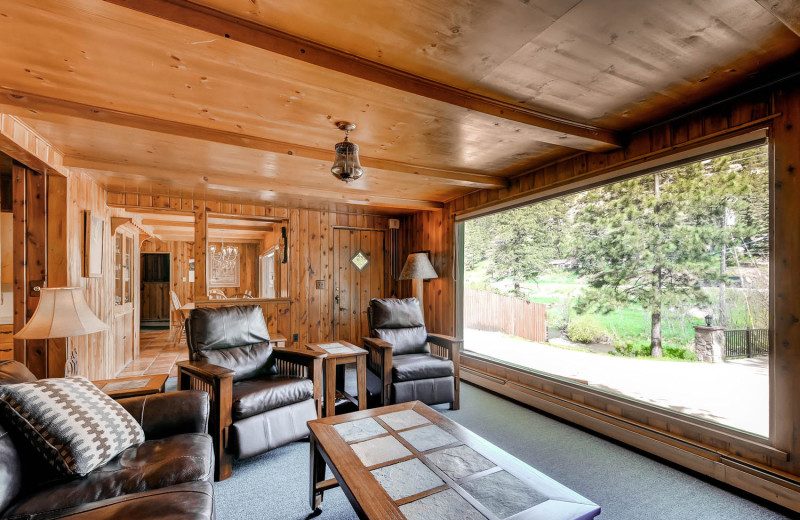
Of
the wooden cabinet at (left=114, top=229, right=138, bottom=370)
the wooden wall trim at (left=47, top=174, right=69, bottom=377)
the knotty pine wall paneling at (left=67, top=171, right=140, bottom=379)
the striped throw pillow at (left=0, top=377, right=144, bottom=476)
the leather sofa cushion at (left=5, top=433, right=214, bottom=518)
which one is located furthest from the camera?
the wooden cabinet at (left=114, top=229, right=138, bottom=370)

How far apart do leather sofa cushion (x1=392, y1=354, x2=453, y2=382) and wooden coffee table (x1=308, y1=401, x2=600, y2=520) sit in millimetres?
1166

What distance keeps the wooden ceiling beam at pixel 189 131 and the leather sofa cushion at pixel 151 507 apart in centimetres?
211

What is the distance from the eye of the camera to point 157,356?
551 centimetres

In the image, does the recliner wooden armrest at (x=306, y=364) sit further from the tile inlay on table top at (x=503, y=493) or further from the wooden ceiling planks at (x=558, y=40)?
the wooden ceiling planks at (x=558, y=40)

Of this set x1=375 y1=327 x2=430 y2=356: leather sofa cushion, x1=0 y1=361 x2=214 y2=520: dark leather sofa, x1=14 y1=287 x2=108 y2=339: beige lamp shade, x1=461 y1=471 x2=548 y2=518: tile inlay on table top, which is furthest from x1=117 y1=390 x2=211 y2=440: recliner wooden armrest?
x1=375 y1=327 x2=430 y2=356: leather sofa cushion

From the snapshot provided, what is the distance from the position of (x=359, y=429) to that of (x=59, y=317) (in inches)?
74.1

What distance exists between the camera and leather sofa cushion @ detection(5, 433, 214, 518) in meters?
1.28

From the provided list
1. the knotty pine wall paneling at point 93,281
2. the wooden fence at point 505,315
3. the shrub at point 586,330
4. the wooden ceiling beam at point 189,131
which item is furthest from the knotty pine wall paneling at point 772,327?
the knotty pine wall paneling at point 93,281

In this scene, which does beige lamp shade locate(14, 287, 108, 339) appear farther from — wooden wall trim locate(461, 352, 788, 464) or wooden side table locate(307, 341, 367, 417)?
wooden wall trim locate(461, 352, 788, 464)

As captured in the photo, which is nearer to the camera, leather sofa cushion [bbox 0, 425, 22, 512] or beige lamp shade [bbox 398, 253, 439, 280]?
leather sofa cushion [bbox 0, 425, 22, 512]

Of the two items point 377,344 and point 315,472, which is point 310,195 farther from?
point 315,472

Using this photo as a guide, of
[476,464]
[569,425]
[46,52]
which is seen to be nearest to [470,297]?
[569,425]

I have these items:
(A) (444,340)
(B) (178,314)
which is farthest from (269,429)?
(B) (178,314)

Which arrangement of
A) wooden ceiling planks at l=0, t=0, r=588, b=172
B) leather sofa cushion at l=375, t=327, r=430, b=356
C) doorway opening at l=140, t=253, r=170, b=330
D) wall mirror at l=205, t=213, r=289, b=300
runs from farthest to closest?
doorway opening at l=140, t=253, r=170, b=330
wall mirror at l=205, t=213, r=289, b=300
leather sofa cushion at l=375, t=327, r=430, b=356
wooden ceiling planks at l=0, t=0, r=588, b=172
